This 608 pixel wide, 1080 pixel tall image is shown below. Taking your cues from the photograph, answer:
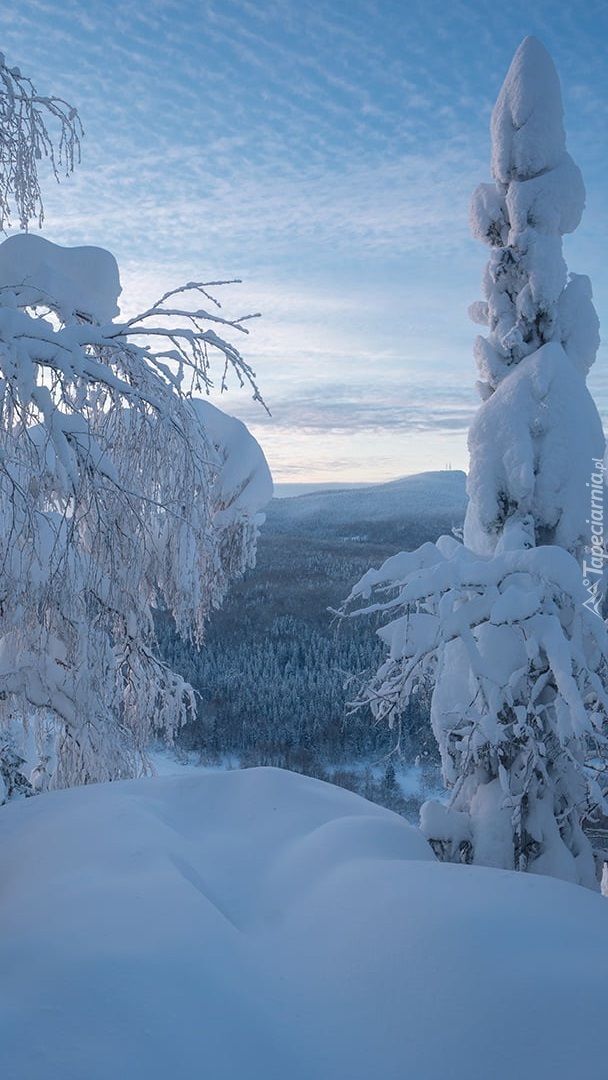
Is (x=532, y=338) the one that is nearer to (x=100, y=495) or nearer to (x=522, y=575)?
(x=522, y=575)

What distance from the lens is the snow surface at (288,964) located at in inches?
99.2

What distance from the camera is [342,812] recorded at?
507 centimetres

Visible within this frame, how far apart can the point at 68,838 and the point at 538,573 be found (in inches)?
146

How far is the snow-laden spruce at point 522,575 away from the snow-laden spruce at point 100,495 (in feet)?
5.86

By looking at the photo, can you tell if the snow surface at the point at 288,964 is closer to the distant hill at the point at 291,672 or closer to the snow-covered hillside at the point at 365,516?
the distant hill at the point at 291,672

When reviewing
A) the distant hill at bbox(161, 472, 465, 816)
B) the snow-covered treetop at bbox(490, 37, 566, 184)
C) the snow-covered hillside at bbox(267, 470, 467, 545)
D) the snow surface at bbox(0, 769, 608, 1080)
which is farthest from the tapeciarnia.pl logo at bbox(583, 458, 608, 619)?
the snow-covered hillside at bbox(267, 470, 467, 545)

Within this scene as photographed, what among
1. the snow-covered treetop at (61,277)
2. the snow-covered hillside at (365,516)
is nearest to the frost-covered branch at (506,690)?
the snow-covered treetop at (61,277)

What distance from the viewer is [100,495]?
3568mm

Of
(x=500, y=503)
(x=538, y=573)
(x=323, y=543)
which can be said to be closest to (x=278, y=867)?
(x=538, y=573)

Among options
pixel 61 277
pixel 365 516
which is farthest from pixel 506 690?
pixel 365 516

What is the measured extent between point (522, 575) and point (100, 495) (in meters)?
3.25

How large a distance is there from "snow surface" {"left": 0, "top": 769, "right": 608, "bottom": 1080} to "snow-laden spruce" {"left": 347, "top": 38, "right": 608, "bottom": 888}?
57.6 inches

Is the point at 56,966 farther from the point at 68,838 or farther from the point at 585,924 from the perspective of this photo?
the point at 585,924

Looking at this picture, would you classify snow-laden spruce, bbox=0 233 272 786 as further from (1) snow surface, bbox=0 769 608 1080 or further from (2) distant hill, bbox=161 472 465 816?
(2) distant hill, bbox=161 472 465 816
